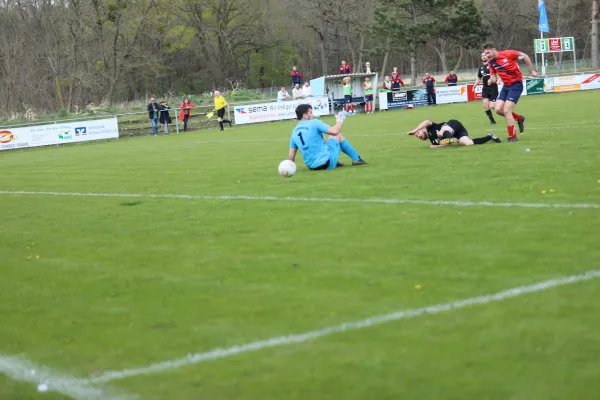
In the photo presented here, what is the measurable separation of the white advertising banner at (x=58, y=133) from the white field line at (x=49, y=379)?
3097cm

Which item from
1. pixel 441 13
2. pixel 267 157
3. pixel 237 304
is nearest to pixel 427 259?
pixel 237 304

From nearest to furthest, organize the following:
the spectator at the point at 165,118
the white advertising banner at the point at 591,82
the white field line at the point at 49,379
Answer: the white field line at the point at 49,379, the spectator at the point at 165,118, the white advertising banner at the point at 591,82

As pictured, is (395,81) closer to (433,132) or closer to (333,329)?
(433,132)

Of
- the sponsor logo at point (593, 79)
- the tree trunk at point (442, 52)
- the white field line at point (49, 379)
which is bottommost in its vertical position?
the white field line at point (49, 379)

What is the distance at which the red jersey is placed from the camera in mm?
14609

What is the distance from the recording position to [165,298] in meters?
5.25

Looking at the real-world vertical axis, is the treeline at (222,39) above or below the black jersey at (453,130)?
above

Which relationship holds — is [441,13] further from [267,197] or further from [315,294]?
[315,294]

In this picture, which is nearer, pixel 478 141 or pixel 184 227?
pixel 184 227

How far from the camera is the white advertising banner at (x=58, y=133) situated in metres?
33.1

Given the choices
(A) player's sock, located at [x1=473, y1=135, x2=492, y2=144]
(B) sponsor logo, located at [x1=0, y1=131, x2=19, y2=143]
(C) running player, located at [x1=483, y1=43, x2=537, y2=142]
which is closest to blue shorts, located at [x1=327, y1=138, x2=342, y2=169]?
(A) player's sock, located at [x1=473, y1=135, x2=492, y2=144]

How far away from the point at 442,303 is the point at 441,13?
65927mm

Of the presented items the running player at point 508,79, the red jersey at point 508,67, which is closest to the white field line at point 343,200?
the running player at point 508,79

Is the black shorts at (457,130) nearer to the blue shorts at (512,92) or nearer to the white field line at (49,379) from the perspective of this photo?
the blue shorts at (512,92)
